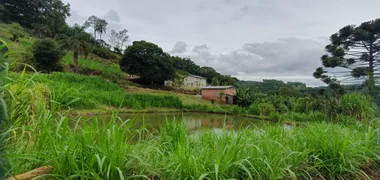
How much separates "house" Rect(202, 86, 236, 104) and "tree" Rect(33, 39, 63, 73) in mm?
15297

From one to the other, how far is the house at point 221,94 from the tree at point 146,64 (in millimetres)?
5915

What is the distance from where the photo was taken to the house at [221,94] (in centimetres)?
2495

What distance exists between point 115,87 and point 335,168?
18896mm

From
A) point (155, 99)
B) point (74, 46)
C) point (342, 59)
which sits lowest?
point (155, 99)

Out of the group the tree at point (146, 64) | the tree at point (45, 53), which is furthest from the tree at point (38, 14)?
the tree at point (146, 64)

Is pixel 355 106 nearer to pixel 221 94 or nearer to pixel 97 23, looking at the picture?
pixel 221 94

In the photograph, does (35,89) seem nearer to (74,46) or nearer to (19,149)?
(19,149)

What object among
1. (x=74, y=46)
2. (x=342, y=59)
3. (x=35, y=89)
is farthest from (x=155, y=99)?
(x=35, y=89)

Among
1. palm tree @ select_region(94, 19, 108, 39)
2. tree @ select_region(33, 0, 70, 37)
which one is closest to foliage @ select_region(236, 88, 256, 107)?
tree @ select_region(33, 0, 70, 37)

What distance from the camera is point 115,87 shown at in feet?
63.1

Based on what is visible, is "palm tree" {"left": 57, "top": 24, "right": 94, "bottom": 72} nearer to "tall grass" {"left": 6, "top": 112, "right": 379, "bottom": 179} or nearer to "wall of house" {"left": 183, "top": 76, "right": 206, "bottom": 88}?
"wall of house" {"left": 183, "top": 76, "right": 206, "bottom": 88}

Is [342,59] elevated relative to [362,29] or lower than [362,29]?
lower

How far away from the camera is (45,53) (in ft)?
59.3

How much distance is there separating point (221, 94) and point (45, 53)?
55.3 ft
